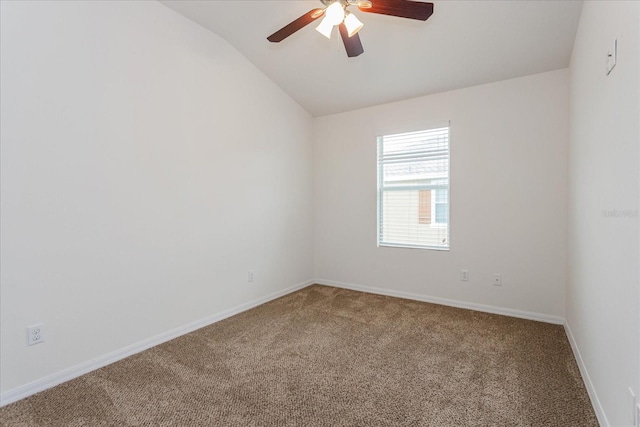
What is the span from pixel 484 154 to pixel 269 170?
7.88ft

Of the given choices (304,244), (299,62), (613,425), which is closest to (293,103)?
(299,62)

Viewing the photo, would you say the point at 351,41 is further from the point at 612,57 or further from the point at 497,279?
the point at 497,279

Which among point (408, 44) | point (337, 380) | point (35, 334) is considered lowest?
point (337, 380)

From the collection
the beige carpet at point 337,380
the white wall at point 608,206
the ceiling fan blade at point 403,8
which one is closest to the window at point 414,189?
the beige carpet at point 337,380

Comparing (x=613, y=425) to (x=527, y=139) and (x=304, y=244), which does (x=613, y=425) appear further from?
(x=304, y=244)

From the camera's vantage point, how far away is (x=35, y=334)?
2.04 metres

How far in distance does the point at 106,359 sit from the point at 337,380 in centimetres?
171

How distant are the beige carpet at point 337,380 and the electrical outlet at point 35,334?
325 mm

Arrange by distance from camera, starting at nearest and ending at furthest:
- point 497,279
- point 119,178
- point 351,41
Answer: point 351,41 < point 119,178 < point 497,279

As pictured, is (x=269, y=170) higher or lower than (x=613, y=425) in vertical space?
higher

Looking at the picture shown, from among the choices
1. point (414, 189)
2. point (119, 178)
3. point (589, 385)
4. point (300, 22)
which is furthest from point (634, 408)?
point (119, 178)

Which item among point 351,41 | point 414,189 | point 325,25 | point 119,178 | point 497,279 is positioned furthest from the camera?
point 414,189

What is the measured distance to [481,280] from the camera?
3463 mm

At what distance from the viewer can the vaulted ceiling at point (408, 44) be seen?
2566 millimetres
